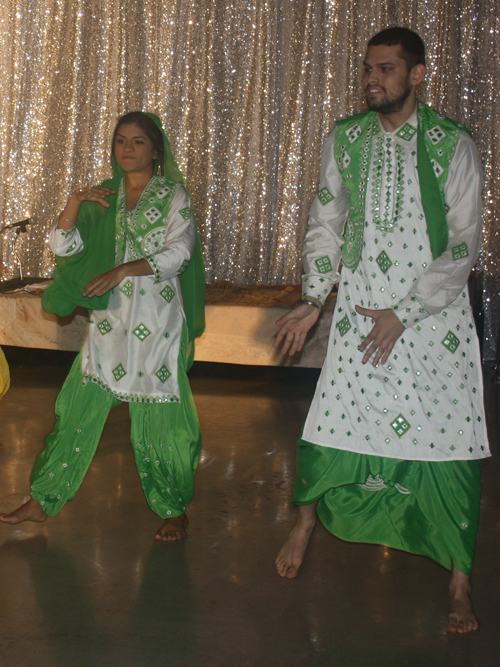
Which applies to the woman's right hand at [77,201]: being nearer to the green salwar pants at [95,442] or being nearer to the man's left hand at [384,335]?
the green salwar pants at [95,442]

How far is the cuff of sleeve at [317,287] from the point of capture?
2.29m

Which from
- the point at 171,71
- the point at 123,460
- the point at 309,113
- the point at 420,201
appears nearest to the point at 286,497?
the point at 123,460

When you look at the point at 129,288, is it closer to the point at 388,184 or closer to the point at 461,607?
the point at 388,184

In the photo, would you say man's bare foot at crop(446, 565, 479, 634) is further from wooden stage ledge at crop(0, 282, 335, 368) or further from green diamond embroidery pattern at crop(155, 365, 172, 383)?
→ wooden stage ledge at crop(0, 282, 335, 368)

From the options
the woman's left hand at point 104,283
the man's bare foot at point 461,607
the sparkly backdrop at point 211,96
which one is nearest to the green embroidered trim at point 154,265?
the woman's left hand at point 104,283

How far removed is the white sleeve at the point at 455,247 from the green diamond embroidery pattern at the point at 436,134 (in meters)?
0.05

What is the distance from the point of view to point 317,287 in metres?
2.29

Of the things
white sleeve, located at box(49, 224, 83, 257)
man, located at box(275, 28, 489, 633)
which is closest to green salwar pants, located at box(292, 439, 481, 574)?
man, located at box(275, 28, 489, 633)

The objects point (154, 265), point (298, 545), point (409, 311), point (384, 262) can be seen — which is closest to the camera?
point (409, 311)

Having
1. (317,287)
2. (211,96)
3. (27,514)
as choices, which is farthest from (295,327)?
(211,96)

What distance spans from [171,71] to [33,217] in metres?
2.01

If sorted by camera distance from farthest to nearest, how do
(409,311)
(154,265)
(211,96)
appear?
(211,96) < (154,265) < (409,311)

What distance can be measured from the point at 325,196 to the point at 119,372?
959 millimetres

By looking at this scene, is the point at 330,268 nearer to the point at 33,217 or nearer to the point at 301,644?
the point at 301,644
